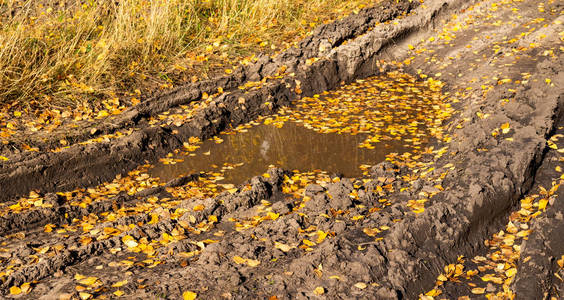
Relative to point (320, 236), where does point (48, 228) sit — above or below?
below

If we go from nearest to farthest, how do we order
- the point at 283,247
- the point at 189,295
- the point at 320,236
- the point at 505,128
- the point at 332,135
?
the point at 189,295 → the point at 283,247 → the point at 320,236 → the point at 505,128 → the point at 332,135

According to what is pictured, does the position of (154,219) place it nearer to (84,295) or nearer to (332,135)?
(84,295)

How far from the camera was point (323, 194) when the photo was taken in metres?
4.12

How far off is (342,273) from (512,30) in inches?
234

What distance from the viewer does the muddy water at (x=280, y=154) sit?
5129 millimetres

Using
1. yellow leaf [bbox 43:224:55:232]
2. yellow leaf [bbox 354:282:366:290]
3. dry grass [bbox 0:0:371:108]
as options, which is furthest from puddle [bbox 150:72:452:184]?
yellow leaf [bbox 354:282:366:290]

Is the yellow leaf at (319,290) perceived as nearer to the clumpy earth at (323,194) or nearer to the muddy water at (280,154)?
the clumpy earth at (323,194)

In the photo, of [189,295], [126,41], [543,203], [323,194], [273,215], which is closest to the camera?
[189,295]

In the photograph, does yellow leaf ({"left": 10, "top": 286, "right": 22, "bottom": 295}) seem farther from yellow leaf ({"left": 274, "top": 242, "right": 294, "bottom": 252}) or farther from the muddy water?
the muddy water

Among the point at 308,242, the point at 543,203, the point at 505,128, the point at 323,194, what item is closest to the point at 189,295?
the point at 308,242

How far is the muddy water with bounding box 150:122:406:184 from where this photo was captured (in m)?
5.13

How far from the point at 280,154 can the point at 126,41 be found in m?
2.69

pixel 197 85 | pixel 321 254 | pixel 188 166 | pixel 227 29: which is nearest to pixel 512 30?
pixel 227 29

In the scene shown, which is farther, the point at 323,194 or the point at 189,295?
the point at 323,194
